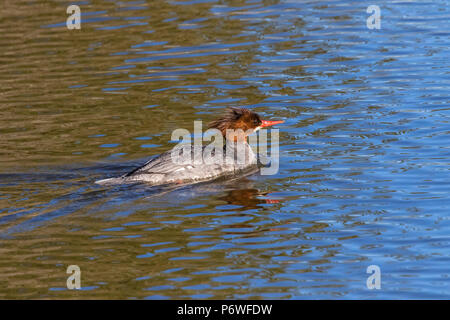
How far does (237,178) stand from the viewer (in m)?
11.4

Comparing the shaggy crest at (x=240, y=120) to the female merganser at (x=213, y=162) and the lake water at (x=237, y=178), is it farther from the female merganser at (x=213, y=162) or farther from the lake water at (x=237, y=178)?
the lake water at (x=237, y=178)

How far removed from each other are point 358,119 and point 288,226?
407 centimetres

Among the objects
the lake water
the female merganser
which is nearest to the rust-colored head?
the female merganser

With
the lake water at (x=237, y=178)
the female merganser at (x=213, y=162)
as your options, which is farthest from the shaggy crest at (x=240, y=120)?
the lake water at (x=237, y=178)

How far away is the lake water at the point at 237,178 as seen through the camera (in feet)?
26.9

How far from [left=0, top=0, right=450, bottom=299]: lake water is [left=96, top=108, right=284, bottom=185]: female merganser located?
0.27 m

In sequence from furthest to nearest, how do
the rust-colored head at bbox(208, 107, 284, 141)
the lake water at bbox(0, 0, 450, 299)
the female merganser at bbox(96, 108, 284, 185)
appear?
the rust-colored head at bbox(208, 107, 284, 141)
the female merganser at bbox(96, 108, 284, 185)
the lake water at bbox(0, 0, 450, 299)

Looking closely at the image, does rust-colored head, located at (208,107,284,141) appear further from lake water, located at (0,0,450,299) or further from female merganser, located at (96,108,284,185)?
lake water, located at (0,0,450,299)

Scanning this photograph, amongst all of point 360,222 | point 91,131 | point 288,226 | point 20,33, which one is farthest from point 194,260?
point 20,33

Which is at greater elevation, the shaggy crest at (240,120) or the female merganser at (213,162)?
the shaggy crest at (240,120)

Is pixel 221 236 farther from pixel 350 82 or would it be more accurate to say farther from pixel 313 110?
pixel 350 82

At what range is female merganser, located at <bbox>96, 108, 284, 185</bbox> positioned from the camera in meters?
10.9

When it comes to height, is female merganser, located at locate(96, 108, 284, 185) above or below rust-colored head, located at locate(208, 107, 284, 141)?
below

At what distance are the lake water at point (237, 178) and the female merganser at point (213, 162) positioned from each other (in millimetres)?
269
